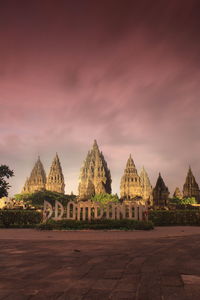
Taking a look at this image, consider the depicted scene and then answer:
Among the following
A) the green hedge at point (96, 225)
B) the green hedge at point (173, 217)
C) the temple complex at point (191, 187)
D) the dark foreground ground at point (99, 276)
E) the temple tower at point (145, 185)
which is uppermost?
the temple tower at point (145, 185)

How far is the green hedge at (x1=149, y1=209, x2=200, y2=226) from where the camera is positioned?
26406mm

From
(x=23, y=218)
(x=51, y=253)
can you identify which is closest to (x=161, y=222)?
(x=23, y=218)

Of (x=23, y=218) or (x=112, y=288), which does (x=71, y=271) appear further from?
(x=23, y=218)

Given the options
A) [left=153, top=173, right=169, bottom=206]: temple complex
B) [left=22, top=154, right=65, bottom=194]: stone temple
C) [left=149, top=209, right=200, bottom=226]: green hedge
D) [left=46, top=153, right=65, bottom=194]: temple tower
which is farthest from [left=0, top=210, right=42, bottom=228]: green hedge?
[left=46, top=153, right=65, bottom=194]: temple tower

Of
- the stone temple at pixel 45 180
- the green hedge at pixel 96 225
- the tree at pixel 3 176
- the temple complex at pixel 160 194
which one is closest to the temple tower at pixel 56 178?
the stone temple at pixel 45 180

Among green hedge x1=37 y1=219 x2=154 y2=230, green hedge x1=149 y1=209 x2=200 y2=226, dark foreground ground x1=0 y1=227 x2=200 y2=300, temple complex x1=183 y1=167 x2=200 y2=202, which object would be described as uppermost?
temple complex x1=183 y1=167 x2=200 y2=202

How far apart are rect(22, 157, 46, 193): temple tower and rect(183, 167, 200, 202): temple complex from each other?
69.5m

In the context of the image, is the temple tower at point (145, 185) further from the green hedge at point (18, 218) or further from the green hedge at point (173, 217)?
the green hedge at point (18, 218)

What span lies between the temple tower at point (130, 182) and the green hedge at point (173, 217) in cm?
9438

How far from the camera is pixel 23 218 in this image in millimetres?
23734

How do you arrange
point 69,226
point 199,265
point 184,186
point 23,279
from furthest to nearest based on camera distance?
point 184,186 → point 69,226 → point 199,265 → point 23,279

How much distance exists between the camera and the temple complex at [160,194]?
5944cm

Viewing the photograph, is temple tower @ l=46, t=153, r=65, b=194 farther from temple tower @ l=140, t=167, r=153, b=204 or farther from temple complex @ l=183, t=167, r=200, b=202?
temple complex @ l=183, t=167, r=200, b=202

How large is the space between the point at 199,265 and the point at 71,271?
337 centimetres
